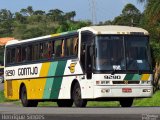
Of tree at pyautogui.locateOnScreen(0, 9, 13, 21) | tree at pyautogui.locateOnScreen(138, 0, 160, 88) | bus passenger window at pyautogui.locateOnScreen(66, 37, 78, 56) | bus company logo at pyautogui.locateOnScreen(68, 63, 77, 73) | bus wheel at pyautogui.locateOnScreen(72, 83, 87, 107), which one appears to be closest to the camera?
bus wheel at pyautogui.locateOnScreen(72, 83, 87, 107)

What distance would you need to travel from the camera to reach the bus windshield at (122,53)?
24984mm

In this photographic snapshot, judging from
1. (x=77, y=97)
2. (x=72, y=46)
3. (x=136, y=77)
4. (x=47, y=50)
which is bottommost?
(x=77, y=97)

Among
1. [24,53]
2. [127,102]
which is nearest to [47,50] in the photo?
[24,53]

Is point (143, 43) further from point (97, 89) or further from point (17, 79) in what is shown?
point (17, 79)

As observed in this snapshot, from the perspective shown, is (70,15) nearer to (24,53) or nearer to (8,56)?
(8,56)

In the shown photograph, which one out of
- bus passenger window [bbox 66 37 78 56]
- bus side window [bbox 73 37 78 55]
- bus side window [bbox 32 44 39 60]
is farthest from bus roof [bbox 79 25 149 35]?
bus side window [bbox 32 44 39 60]

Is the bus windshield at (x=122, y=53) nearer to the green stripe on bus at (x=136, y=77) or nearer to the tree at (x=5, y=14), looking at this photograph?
the green stripe on bus at (x=136, y=77)

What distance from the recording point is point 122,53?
2520 centimetres

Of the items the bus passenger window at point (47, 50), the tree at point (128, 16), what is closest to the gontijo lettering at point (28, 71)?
the bus passenger window at point (47, 50)

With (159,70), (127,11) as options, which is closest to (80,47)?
(159,70)

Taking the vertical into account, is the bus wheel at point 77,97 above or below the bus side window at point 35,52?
below

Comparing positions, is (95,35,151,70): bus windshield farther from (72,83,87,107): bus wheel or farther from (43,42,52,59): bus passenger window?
(43,42,52,59): bus passenger window

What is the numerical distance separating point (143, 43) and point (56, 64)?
429cm

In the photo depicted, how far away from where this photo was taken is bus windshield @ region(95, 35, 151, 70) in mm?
24984
